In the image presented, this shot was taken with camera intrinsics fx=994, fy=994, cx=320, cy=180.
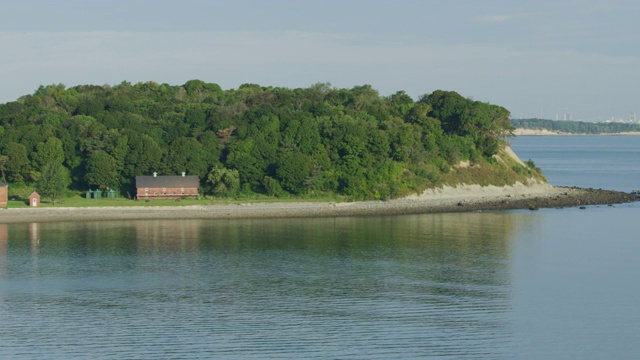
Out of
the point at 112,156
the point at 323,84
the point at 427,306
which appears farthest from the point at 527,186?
the point at 427,306

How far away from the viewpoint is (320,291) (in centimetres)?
3719

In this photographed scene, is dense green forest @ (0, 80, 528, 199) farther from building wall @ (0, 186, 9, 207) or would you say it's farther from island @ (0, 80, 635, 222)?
building wall @ (0, 186, 9, 207)

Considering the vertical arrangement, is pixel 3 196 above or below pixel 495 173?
below

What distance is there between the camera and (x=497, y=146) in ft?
273

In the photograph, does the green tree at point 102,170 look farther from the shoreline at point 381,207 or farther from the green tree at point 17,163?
the shoreline at point 381,207

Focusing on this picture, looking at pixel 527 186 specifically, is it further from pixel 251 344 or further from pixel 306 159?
pixel 251 344

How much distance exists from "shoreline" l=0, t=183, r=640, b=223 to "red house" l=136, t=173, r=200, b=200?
349cm

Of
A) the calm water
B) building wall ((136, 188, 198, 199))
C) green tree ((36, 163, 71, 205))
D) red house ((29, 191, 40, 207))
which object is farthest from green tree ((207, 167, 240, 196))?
red house ((29, 191, 40, 207))

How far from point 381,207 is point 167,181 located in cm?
1515

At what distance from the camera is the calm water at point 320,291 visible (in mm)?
29078

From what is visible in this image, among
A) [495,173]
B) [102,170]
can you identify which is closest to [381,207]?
[495,173]

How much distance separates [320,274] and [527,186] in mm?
43722

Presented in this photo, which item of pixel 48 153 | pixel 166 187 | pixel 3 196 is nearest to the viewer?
pixel 3 196

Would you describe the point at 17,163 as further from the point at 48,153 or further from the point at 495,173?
the point at 495,173
